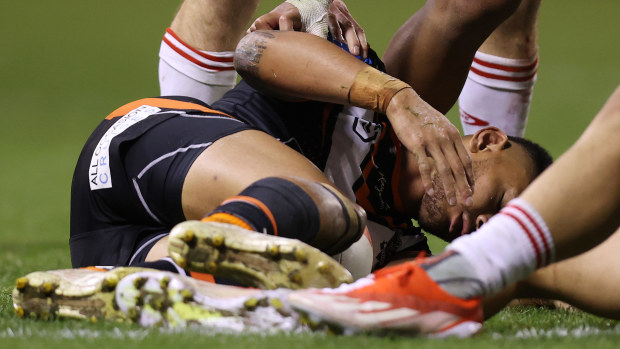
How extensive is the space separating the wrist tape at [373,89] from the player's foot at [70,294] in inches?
28.2

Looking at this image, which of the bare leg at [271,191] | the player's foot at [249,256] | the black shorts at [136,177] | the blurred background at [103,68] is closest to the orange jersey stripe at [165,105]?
the black shorts at [136,177]

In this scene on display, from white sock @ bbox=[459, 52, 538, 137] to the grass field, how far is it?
1.16 metres

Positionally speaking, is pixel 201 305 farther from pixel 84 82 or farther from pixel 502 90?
pixel 84 82

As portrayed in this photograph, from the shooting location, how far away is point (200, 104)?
2.40 meters

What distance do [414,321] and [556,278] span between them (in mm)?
511

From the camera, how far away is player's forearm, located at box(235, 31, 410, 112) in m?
2.15

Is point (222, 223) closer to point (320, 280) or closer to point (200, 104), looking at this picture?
point (320, 280)

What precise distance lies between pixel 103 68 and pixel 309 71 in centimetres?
906

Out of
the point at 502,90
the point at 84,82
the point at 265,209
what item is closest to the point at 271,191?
the point at 265,209

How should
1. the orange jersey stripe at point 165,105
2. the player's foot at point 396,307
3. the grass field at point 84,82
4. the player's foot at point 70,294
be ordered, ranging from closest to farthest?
the player's foot at point 396,307
the player's foot at point 70,294
the orange jersey stripe at point 165,105
the grass field at point 84,82

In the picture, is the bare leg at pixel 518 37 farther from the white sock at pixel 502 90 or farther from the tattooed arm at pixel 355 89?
the tattooed arm at pixel 355 89

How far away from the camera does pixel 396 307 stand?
4.97 feet

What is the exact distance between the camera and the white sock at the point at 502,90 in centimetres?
326

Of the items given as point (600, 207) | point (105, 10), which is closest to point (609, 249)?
point (600, 207)
